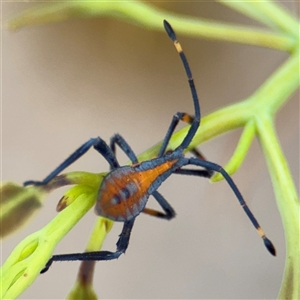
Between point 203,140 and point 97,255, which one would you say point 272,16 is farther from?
point 97,255

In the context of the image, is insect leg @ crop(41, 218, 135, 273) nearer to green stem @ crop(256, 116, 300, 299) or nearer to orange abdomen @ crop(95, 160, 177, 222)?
orange abdomen @ crop(95, 160, 177, 222)

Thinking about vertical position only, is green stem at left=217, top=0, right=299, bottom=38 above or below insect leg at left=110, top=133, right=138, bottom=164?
above

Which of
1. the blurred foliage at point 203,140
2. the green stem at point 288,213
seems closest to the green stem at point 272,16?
the blurred foliage at point 203,140

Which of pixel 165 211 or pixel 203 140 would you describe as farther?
pixel 165 211

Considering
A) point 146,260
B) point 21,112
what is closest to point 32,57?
point 21,112

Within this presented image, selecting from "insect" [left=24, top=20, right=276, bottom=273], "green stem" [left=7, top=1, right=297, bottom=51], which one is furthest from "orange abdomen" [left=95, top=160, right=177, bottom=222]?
"green stem" [left=7, top=1, right=297, bottom=51]

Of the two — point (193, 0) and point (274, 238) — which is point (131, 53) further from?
point (274, 238)

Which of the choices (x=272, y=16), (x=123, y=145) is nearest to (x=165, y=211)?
(x=123, y=145)

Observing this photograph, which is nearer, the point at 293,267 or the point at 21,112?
the point at 293,267
